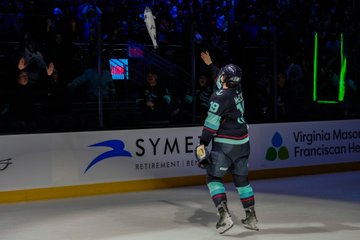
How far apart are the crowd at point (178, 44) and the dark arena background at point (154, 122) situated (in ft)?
0.08

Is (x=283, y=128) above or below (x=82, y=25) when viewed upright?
below

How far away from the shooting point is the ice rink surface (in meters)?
7.90

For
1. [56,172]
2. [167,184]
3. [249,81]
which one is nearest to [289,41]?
[249,81]

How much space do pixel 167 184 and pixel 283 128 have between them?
8.58ft

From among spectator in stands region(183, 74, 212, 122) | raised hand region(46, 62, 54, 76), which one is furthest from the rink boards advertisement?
raised hand region(46, 62, 54, 76)

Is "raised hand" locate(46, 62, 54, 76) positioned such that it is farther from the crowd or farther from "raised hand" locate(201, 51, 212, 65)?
"raised hand" locate(201, 51, 212, 65)

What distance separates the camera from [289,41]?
1333cm

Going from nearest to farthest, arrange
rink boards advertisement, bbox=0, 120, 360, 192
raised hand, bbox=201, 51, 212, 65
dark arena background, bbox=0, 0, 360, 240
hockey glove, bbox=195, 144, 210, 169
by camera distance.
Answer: hockey glove, bbox=195, 144, 210, 169
raised hand, bbox=201, 51, 212, 65
dark arena background, bbox=0, 0, 360, 240
rink boards advertisement, bbox=0, 120, 360, 192

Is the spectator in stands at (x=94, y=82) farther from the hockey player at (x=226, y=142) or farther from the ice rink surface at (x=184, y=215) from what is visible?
the hockey player at (x=226, y=142)

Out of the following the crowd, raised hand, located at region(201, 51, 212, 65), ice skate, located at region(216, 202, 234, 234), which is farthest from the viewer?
the crowd

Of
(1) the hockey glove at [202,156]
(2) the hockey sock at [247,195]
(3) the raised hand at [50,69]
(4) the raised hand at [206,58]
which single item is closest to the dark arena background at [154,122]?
(3) the raised hand at [50,69]

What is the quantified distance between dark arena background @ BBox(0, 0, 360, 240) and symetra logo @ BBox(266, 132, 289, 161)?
26 mm

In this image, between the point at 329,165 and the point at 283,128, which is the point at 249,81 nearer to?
the point at 283,128

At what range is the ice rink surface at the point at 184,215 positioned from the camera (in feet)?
25.9
